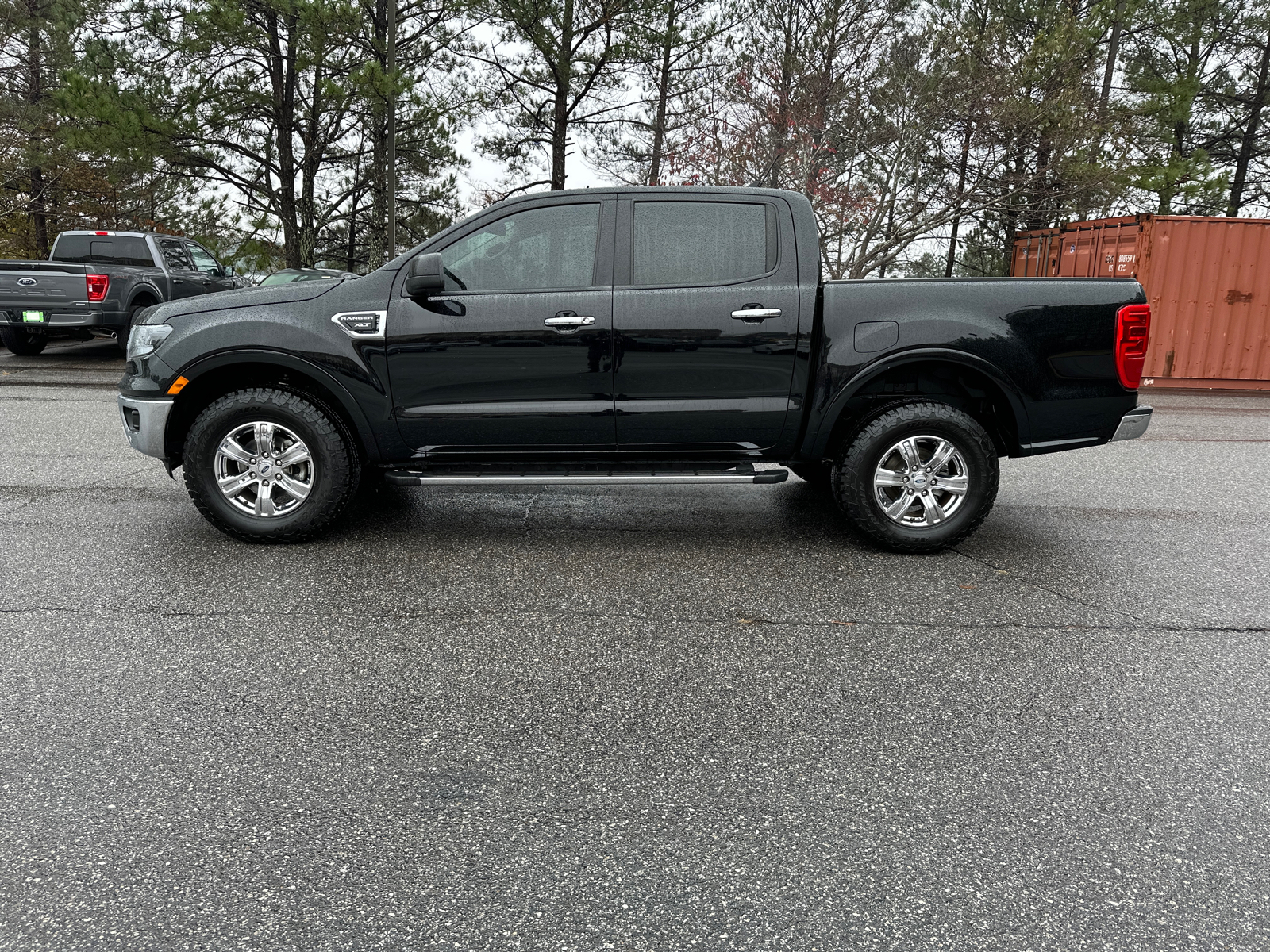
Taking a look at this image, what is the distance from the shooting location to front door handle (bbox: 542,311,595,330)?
525 centimetres

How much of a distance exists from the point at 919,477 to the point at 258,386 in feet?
12.5

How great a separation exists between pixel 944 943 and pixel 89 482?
6.78m

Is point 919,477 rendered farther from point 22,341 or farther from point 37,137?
point 37,137

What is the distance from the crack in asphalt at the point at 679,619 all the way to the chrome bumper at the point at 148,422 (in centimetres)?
130

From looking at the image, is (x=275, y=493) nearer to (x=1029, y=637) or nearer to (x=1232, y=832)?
(x=1029, y=637)

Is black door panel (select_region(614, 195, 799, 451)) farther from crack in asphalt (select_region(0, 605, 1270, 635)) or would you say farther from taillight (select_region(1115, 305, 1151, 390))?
taillight (select_region(1115, 305, 1151, 390))

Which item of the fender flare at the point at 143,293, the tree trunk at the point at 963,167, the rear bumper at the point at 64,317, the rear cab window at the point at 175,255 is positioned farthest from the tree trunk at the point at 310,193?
the tree trunk at the point at 963,167

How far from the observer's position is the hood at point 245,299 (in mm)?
5387

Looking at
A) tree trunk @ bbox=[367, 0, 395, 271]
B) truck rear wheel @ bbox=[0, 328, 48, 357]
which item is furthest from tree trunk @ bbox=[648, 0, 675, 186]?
truck rear wheel @ bbox=[0, 328, 48, 357]

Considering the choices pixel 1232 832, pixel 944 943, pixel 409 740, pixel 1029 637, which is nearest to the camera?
pixel 944 943

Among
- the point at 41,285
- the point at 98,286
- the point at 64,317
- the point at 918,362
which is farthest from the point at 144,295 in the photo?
the point at 918,362

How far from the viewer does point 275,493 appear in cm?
550

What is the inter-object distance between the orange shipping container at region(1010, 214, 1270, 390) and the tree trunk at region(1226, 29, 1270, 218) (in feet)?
56.1

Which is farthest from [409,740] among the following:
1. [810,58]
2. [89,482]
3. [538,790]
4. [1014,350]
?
[810,58]
